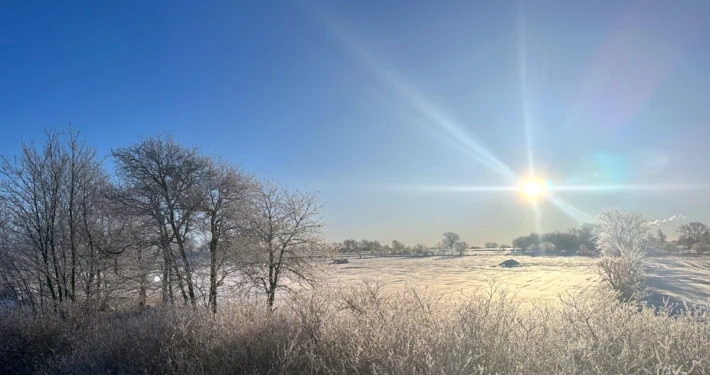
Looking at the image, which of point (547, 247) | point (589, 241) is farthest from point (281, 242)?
point (547, 247)

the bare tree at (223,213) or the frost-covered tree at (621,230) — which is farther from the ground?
the bare tree at (223,213)

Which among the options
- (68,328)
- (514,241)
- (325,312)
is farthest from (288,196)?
(514,241)

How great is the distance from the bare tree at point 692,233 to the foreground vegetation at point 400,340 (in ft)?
255

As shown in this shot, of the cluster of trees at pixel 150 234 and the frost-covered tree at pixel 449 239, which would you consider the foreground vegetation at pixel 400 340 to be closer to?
the cluster of trees at pixel 150 234

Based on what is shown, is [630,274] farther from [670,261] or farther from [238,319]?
[670,261]

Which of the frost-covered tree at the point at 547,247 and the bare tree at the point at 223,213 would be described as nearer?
the bare tree at the point at 223,213

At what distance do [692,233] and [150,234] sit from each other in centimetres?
8436

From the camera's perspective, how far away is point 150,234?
17.8 metres

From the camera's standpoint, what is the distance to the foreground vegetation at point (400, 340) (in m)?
4.58

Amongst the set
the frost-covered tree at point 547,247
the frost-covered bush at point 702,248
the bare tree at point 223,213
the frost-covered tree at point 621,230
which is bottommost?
the frost-covered tree at point 547,247

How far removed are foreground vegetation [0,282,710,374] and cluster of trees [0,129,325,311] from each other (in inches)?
253

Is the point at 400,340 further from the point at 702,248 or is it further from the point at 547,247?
the point at 547,247

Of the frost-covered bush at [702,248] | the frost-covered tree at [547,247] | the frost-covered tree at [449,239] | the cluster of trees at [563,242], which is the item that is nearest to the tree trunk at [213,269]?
the frost-covered bush at [702,248]

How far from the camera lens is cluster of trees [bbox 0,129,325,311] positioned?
17.2m
